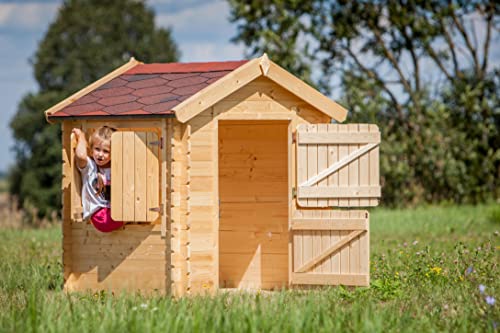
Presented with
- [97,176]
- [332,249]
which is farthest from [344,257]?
[97,176]

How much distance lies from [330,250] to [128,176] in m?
2.58

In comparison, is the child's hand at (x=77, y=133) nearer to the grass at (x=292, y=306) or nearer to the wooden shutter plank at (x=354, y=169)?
the grass at (x=292, y=306)

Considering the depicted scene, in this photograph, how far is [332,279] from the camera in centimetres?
908

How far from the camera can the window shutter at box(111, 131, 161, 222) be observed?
27.8 feet

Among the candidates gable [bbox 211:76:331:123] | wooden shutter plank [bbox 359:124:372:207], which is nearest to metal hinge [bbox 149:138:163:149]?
gable [bbox 211:76:331:123]

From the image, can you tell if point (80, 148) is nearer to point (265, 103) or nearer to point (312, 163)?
point (265, 103)

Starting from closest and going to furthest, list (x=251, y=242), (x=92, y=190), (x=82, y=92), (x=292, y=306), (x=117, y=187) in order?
(x=292, y=306), (x=117, y=187), (x=92, y=190), (x=82, y=92), (x=251, y=242)

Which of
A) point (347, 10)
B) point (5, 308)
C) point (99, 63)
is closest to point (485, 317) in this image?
point (5, 308)

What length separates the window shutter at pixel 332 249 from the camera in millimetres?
9031

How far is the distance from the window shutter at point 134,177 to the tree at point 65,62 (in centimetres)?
2162

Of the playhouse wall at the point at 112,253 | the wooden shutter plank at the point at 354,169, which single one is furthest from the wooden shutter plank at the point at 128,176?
the wooden shutter plank at the point at 354,169

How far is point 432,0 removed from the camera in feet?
73.4

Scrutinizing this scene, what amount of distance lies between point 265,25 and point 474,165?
287 inches

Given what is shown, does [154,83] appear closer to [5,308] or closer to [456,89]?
[5,308]
